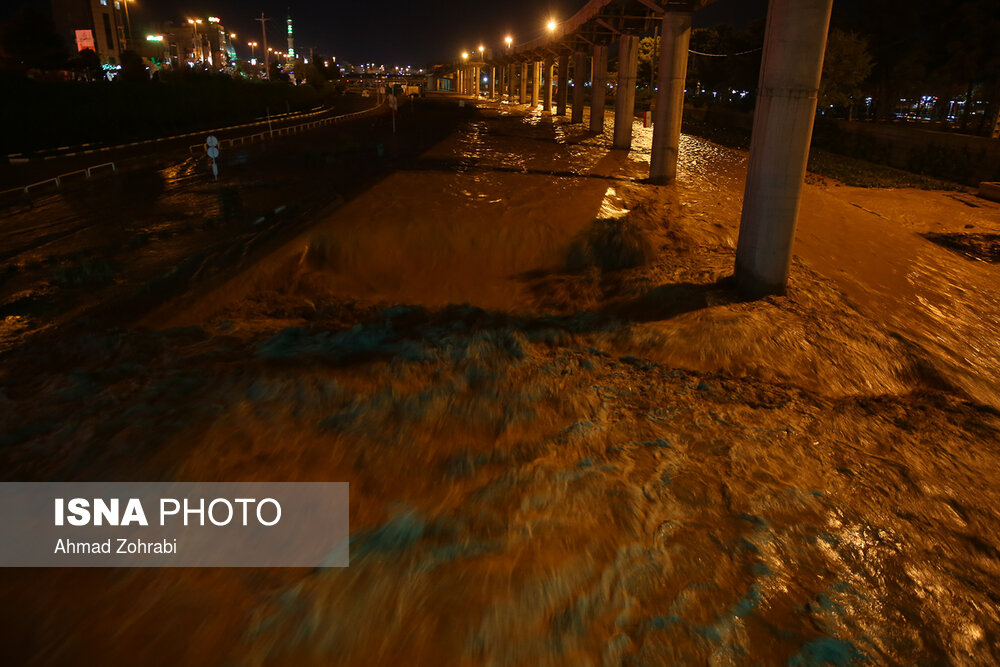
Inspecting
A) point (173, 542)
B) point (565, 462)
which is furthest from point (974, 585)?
point (173, 542)

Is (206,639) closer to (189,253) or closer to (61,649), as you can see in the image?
(61,649)

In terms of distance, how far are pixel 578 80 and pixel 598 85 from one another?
293 inches

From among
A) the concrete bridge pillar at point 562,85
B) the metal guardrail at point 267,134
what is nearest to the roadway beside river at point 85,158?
the metal guardrail at point 267,134

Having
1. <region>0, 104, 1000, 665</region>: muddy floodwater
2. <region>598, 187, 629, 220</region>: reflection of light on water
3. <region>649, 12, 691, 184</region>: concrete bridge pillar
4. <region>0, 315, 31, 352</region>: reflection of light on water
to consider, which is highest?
<region>649, 12, 691, 184</region>: concrete bridge pillar

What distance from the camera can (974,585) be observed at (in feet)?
18.0

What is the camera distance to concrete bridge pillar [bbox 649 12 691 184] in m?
20.8

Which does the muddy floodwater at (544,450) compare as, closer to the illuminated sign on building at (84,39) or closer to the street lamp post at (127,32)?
the illuminated sign on building at (84,39)

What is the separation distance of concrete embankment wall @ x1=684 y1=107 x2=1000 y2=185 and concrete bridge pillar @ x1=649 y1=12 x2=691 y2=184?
19.1 metres

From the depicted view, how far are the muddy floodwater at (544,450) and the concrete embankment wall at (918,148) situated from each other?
22103 mm

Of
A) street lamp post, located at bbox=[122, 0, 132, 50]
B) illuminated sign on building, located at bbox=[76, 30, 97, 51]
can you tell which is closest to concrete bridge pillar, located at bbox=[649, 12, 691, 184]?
illuminated sign on building, located at bbox=[76, 30, 97, 51]

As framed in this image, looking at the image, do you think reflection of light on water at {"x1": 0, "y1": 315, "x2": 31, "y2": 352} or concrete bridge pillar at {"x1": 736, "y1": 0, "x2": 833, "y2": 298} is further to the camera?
reflection of light on water at {"x1": 0, "y1": 315, "x2": 31, "y2": 352}

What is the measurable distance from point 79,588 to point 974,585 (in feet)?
24.8

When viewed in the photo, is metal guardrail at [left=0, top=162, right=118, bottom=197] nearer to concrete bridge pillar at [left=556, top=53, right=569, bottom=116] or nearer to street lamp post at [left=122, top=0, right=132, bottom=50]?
concrete bridge pillar at [left=556, top=53, right=569, bottom=116]

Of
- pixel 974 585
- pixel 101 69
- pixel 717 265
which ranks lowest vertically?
pixel 974 585
